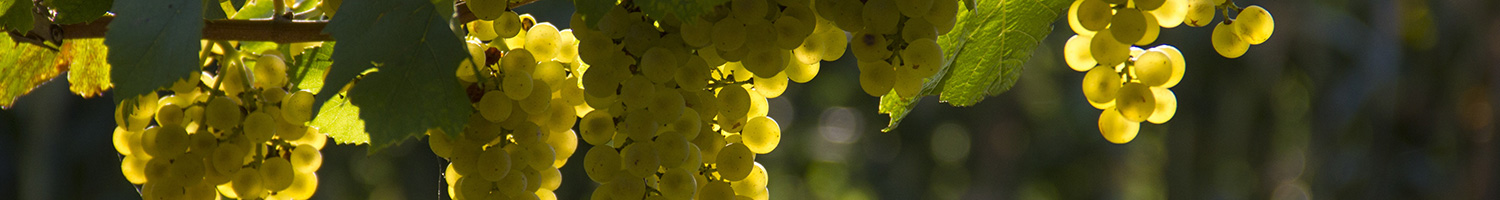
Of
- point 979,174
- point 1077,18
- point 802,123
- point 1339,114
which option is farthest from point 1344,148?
A: point 1077,18

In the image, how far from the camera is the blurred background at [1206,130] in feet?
9.85

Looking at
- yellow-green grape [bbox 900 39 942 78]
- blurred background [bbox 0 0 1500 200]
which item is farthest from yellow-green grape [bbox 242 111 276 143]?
blurred background [bbox 0 0 1500 200]

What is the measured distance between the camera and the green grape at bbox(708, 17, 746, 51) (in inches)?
11.0

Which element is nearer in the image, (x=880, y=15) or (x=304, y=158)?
(x=880, y=15)

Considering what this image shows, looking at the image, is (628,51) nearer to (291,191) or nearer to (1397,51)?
(291,191)

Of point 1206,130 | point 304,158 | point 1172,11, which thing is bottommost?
point 1206,130

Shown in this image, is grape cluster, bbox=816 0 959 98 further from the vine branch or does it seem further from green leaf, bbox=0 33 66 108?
green leaf, bbox=0 33 66 108

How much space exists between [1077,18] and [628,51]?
12cm

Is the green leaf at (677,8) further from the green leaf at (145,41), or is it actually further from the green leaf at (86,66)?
the green leaf at (86,66)

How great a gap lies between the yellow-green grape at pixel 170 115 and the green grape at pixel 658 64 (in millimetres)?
182

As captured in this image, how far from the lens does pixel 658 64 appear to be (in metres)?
0.29

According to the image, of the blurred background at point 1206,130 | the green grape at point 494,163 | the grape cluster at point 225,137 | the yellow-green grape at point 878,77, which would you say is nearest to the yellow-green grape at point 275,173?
the grape cluster at point 225,137

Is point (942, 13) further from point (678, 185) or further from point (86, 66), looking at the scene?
point (86, 66)

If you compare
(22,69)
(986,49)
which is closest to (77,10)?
(22,69)
